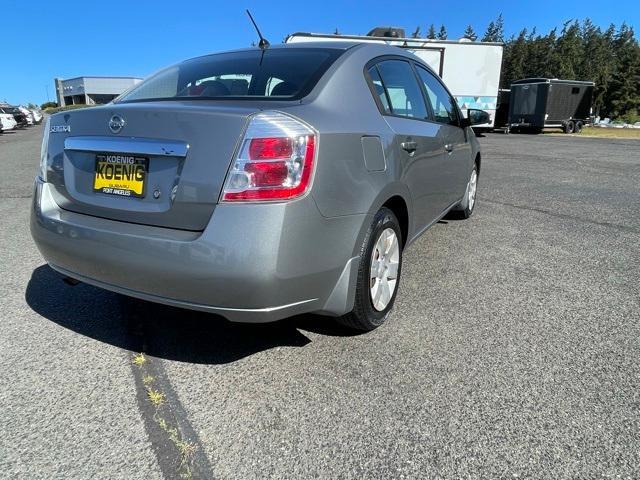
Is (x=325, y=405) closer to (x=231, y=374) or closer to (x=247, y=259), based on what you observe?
(x=231, y=374)

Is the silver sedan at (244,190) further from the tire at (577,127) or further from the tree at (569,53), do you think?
the tree at (569,53)

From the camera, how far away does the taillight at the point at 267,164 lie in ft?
6.36

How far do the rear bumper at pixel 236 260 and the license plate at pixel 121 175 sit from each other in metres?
0.15

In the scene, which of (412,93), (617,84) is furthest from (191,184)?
(617,84)

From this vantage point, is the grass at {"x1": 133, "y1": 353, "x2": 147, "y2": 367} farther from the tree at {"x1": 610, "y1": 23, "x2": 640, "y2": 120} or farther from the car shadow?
the tree at {"x1": 610, "y1": 23, "x2": 640, "y2": 120}

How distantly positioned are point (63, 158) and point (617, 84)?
8107 cm

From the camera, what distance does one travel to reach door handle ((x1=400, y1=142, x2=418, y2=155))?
9.32ft

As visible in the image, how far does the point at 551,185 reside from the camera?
26.8 feet

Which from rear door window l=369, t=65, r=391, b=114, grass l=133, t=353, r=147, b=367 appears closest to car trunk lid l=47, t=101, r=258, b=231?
grass l=133, t=353, r=147, b=367

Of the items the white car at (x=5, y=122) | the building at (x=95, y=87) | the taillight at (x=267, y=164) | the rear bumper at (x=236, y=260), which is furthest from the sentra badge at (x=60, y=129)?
the building at (x=95, y=87)

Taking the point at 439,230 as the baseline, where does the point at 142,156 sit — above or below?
above

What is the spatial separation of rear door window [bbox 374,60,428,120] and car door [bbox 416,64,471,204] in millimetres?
221

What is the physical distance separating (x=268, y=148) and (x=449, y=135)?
7.89 ft

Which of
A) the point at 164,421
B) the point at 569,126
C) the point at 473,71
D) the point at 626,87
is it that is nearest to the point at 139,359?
the point at 164,421
